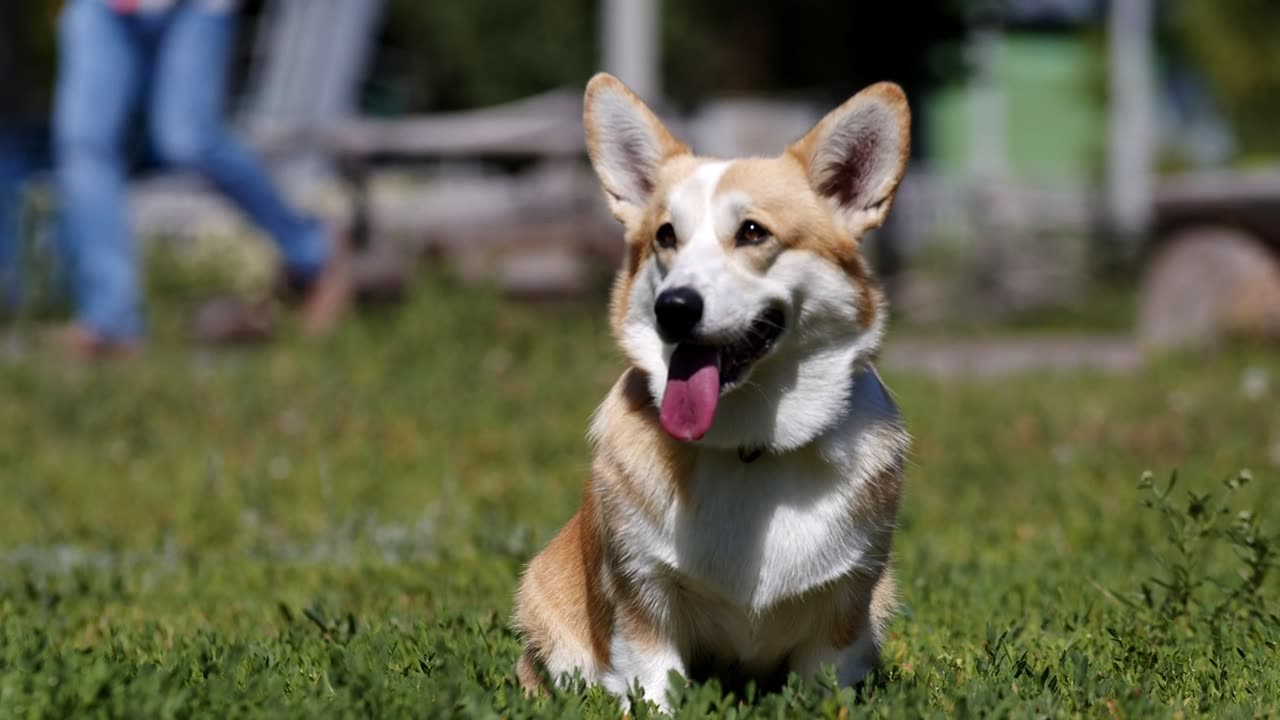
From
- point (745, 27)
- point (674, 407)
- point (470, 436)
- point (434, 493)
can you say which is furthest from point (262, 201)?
point (745, 27)

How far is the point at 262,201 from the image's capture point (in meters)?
9.61

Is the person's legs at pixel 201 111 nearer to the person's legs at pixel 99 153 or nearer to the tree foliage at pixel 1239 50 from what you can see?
the person's legs at pixel 99 153

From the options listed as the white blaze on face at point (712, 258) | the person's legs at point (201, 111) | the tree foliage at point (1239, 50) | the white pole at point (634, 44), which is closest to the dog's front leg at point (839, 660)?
the white blaze on face at point (712, 258)

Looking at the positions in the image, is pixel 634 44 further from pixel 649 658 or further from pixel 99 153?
pixel 649 658

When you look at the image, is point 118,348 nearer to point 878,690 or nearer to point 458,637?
point 458,637

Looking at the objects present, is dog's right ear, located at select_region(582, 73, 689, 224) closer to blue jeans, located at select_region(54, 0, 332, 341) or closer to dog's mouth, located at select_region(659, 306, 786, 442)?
dog's mouth, located at select_region(659, 306, 786, 442)

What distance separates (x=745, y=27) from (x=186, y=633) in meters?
14.3

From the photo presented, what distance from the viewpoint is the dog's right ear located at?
11.8 feet

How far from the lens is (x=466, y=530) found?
5.79m

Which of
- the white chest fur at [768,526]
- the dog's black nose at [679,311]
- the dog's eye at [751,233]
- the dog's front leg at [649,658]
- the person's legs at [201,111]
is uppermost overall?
the dog's eye at [751,233]

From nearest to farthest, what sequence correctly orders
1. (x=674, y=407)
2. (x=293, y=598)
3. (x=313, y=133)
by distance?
(x=674, y=407) < (x=293, y=598) < (x=313, y=133)

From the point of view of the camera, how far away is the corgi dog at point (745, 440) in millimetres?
3158

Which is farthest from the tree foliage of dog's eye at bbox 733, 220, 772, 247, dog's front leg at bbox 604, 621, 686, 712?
dog's front leg at bbox 604, 621, 686, 712

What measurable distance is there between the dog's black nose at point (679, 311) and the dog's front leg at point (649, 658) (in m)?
0.58
